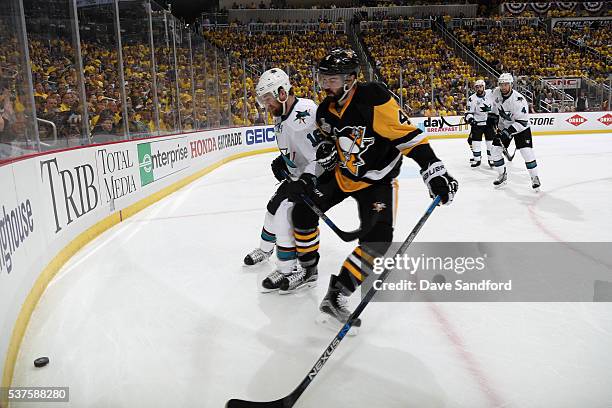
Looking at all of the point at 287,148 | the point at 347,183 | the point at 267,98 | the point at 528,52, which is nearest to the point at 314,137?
the point at 287,148

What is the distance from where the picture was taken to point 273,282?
295 centimetres

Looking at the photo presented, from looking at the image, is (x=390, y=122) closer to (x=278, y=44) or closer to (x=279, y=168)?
(x=279, y=168)

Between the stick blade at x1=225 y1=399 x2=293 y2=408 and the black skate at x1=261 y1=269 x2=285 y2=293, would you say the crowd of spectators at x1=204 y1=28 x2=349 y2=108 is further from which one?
the stick blade at x1=225 y1=399 x2=293 y2=408

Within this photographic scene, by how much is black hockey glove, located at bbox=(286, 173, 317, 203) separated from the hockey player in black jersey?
189 mm

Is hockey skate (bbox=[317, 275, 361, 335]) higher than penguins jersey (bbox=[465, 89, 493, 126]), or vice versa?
penguins jersey (bbox=[465, 89, 493, 126])

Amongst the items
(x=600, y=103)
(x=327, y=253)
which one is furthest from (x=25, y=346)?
(x=600, y=103)

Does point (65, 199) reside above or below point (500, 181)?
above

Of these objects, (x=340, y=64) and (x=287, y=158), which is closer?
(x=340, y=64)

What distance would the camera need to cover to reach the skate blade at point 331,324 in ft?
7.72

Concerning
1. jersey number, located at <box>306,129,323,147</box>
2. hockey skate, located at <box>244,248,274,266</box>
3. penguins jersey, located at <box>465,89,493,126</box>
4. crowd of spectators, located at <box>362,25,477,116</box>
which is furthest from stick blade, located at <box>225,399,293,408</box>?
crowd of spectators, located at <box>362,25,477,116</box>

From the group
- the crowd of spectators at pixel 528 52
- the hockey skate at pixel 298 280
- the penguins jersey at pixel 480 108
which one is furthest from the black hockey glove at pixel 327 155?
the crowd of spectators at pixel 528 52

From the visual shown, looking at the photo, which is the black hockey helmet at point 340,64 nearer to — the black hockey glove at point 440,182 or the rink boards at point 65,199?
the black hockey glove at point 440,182

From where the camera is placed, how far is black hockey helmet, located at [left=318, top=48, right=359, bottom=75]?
218 cm

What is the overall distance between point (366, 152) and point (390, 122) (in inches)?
7.0
